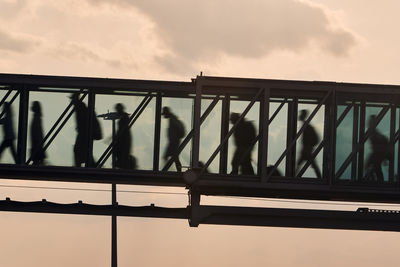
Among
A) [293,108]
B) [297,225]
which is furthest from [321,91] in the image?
[297,225]

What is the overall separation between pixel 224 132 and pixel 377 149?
646 cm

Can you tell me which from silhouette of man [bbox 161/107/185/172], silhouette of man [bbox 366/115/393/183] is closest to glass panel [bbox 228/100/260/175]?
silhouette of man [bbox 161/107/185/172]

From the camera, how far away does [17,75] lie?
6525 centimetres

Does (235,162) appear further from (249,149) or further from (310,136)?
(310,136)

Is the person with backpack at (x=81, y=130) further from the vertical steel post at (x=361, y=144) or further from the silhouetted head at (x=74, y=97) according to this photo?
the vertical steel post at (x=361, y=144)

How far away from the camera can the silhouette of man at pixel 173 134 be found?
65.1m

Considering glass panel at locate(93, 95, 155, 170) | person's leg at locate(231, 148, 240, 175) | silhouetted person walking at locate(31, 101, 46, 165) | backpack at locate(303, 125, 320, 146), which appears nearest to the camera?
person's leg at locate(231, 148, 240, 175)

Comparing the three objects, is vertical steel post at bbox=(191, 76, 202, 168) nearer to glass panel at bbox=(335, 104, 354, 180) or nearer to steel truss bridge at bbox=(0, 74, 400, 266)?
steel truss bridge at bbox=(0, 74, 400, 266)

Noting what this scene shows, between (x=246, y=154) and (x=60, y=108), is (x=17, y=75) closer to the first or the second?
(x=60, y=108)

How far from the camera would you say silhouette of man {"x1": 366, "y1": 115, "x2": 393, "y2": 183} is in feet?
211

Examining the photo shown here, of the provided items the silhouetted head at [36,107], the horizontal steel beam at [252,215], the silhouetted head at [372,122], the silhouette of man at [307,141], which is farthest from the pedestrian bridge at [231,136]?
the horizontal steel beam at [252,215]

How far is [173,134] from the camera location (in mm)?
65312

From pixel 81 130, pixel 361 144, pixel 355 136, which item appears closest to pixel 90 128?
pixel 81 130

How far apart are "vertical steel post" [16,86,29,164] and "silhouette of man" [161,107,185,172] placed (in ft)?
19.3
